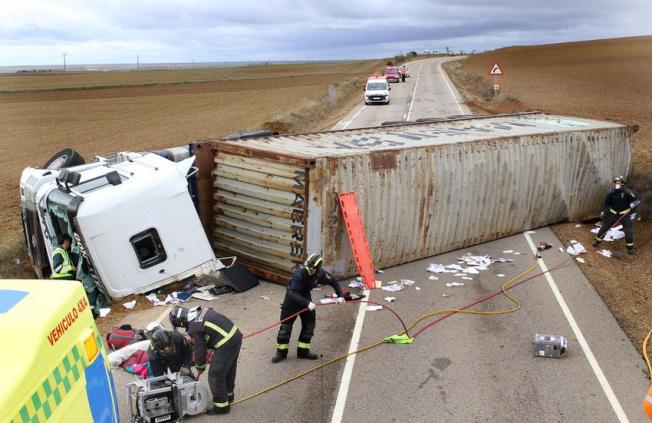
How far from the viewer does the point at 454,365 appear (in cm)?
759

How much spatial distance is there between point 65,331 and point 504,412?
493 cm

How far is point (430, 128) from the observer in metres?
14.4

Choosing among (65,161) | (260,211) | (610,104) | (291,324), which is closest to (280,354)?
(291,324)

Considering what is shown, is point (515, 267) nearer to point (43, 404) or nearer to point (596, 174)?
point (596, 174)

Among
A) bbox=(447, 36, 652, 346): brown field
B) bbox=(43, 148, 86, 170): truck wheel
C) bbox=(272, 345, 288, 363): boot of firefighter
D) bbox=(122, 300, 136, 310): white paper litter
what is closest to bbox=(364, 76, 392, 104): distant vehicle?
bbox=(447, 36, 652, 346): brown field

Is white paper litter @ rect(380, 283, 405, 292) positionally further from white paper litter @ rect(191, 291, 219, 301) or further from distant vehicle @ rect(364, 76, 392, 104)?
distant vehicle @ rect(364, 76, 392, 104)

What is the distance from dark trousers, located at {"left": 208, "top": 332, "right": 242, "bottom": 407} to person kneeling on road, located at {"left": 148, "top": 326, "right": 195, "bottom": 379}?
1.16ft

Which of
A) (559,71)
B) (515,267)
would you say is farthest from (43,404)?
(559,71)

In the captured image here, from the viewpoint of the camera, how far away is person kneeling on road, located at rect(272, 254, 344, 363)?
755cm

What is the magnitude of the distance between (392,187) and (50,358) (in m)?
8.01

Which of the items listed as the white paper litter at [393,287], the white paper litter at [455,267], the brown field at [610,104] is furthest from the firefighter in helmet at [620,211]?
the white paper litter at [393,287]

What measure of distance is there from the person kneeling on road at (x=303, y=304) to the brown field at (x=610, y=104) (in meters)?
4.71

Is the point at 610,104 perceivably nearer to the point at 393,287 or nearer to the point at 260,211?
the point at 393,287

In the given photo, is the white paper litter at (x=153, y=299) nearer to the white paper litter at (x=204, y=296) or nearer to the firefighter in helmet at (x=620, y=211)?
the white paper litter at (x=204, y=296)
